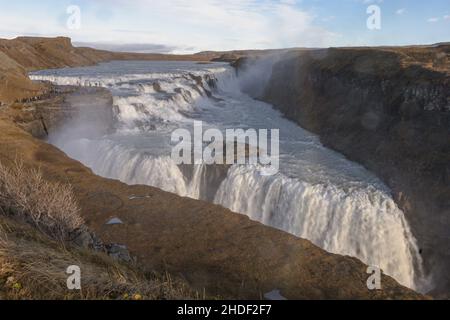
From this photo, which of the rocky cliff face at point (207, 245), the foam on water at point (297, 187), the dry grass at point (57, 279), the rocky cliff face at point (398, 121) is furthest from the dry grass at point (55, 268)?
the rocky cliff face at point (398, 121)

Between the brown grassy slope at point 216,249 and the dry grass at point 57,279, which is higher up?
the dry grass at point 57,279

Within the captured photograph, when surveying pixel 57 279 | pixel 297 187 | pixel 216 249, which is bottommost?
pixel 297 187

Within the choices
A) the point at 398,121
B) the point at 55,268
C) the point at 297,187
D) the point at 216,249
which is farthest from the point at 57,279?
the point at 398,121

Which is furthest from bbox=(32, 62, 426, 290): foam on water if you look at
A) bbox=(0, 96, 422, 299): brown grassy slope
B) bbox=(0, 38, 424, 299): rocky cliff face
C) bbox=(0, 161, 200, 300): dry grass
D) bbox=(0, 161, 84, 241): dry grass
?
bbox=(0, 161, 200, 300): dry grass

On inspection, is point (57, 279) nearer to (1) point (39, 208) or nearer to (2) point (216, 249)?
(1) point (39, 208)

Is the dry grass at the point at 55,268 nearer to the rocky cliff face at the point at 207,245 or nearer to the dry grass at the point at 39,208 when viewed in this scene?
the dry grass at the point at 39,208

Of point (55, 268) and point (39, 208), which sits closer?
point (55, 268)

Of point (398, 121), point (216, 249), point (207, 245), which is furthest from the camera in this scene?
point (398, 121)
